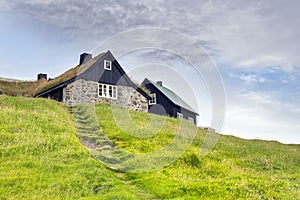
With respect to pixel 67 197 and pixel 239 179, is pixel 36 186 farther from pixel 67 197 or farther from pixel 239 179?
pixel 239 179

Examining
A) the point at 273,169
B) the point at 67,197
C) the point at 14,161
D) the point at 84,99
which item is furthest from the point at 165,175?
the point at 84,99

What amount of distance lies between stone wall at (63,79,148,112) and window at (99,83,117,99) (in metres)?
0.52

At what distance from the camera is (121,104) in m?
52.0

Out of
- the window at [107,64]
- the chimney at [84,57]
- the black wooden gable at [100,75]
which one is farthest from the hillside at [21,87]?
the window at [107,64]

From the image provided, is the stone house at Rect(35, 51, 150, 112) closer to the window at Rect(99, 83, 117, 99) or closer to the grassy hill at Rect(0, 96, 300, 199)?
the window at Rect(99, 83, 117, 99)

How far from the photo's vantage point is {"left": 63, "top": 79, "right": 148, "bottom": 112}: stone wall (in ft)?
156

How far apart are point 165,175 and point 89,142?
30.2ft

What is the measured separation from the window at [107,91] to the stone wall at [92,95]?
518mm

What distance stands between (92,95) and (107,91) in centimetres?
286

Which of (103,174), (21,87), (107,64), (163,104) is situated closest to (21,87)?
(21,87)

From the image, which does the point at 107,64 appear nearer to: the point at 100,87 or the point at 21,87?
the point at 100,87

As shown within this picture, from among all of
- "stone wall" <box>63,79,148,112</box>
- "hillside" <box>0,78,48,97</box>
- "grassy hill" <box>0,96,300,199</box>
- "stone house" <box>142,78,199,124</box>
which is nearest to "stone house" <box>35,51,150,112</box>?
"stone wall" <box>63,79,148,112</box>

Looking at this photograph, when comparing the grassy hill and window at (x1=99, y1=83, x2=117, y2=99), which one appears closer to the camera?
the grassy hill

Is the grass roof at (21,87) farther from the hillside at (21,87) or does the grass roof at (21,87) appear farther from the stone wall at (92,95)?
the stone wall at (92,95)
